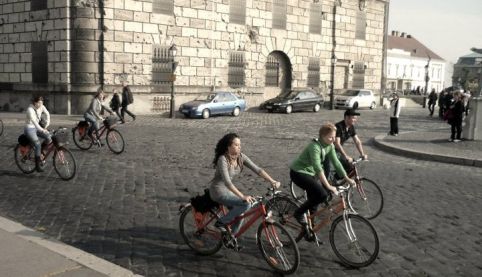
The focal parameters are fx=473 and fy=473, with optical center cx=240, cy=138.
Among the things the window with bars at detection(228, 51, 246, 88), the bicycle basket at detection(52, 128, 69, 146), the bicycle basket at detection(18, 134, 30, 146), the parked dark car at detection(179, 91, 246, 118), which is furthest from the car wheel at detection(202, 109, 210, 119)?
the bicycle basket at detection(52, 128, 69, 146)

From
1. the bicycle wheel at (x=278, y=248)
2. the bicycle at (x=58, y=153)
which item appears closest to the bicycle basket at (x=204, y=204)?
the bicycle wheel at (x=278, y=248)

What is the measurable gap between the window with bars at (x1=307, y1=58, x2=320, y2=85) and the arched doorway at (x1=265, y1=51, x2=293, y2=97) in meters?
1.87

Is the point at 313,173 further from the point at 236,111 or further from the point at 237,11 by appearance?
the point at 237,11

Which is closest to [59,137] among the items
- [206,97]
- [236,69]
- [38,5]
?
[206,97]

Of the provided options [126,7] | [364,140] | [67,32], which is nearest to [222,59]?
[126,7]

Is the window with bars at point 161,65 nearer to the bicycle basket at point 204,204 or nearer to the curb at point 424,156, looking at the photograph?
the curb at point 424,156

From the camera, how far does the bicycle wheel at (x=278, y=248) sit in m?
4.70

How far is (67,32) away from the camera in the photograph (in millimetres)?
22000

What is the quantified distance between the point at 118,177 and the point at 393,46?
3254 inches

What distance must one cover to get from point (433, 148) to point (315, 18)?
2036 cm

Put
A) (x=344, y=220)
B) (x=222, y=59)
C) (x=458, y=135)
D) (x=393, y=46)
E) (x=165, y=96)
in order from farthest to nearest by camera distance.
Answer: (x=393, y=46) → (x=222, y=59) → (x=165, y=96) → (x=458, y=135) → (x=344, y=220)

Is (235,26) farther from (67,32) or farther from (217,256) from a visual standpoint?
(217,256)

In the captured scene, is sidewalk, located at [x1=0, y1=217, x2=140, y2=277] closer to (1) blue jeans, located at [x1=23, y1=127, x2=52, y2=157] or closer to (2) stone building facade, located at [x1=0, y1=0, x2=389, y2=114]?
(1) blue jeans, located at [x1=23, y1=127, x2=52, y2=157]

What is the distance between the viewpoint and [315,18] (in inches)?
1268
